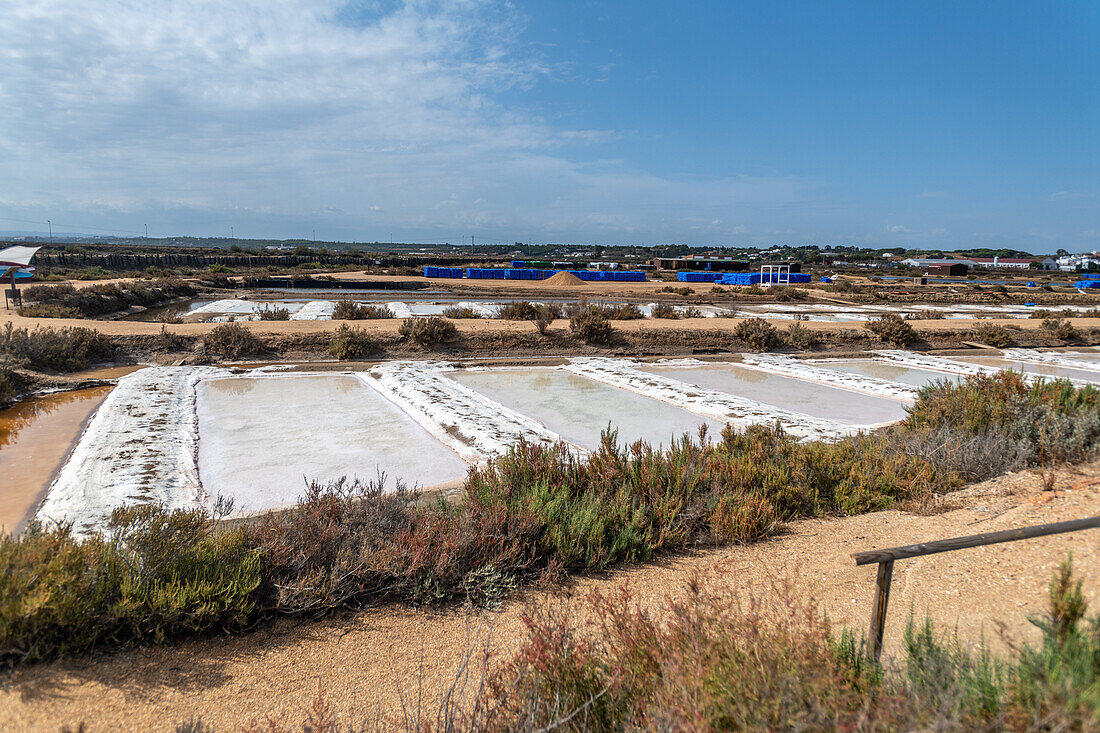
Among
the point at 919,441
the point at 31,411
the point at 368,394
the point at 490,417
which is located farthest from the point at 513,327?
the point at 919,441

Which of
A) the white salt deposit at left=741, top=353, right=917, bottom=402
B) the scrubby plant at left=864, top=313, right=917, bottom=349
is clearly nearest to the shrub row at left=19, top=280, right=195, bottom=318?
the white salt deposit at left=741, top=353, right=917, bottom=402

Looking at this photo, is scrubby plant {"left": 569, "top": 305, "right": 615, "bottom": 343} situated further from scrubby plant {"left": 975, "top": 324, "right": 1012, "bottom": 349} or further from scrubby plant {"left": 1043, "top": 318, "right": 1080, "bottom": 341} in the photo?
scrubby plant {"left": 1043, "top": 318, "right": 1080, "bottom": 341}

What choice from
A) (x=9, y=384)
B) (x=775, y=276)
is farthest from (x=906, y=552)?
(x=775, y=276)

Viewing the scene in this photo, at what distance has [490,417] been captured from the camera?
35.6 feet

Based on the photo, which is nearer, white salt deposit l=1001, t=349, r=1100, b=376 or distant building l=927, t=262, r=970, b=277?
white salt deposit l=1001, t=349, r=1100, b=376

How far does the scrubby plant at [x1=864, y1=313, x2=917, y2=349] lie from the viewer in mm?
21312

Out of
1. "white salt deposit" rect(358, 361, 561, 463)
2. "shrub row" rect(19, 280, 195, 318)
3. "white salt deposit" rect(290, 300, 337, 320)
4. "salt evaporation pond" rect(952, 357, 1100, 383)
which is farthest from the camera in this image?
"white salt deposit" rect(290, 300, 337, 320)

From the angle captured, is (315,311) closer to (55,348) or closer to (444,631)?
(55,348)

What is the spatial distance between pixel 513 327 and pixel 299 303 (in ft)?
51.9

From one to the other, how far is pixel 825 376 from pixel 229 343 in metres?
15.7

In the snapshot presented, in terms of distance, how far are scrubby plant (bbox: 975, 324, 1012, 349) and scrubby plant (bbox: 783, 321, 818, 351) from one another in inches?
267

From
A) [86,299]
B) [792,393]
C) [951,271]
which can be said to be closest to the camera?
[792,393]

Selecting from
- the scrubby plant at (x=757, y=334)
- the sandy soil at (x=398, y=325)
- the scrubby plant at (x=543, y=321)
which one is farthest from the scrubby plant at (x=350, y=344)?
the scrubby plant at (x=757, y=334)

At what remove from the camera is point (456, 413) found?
435 inches
